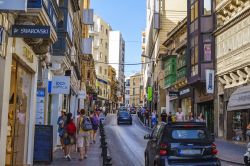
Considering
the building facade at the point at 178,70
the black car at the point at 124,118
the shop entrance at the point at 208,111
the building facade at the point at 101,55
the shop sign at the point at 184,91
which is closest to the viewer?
the shop entrance at the point at 208,111

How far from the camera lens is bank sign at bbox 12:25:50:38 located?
10.0 meters

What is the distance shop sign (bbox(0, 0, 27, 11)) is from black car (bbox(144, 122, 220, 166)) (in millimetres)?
5235

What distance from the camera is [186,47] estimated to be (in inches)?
1633

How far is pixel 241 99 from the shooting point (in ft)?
82.7

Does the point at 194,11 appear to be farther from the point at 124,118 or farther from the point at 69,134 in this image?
the point at 69,134

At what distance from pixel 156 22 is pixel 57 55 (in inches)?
1705

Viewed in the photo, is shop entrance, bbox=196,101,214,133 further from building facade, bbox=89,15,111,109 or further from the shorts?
building facade, bbox=89,15,111,109

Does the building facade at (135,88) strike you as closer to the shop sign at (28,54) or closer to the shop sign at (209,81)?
the shop sign at (209,81)

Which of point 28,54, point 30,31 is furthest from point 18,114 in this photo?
point 30,31

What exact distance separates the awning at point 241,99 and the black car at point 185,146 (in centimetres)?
1214

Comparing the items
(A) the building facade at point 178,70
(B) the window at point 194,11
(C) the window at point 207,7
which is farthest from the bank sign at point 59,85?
(A) the building facade at point 178,70

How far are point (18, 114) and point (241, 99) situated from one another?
15500mm

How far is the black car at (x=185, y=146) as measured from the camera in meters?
11.7

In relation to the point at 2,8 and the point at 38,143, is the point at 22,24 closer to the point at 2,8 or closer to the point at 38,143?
the point at 2,8
